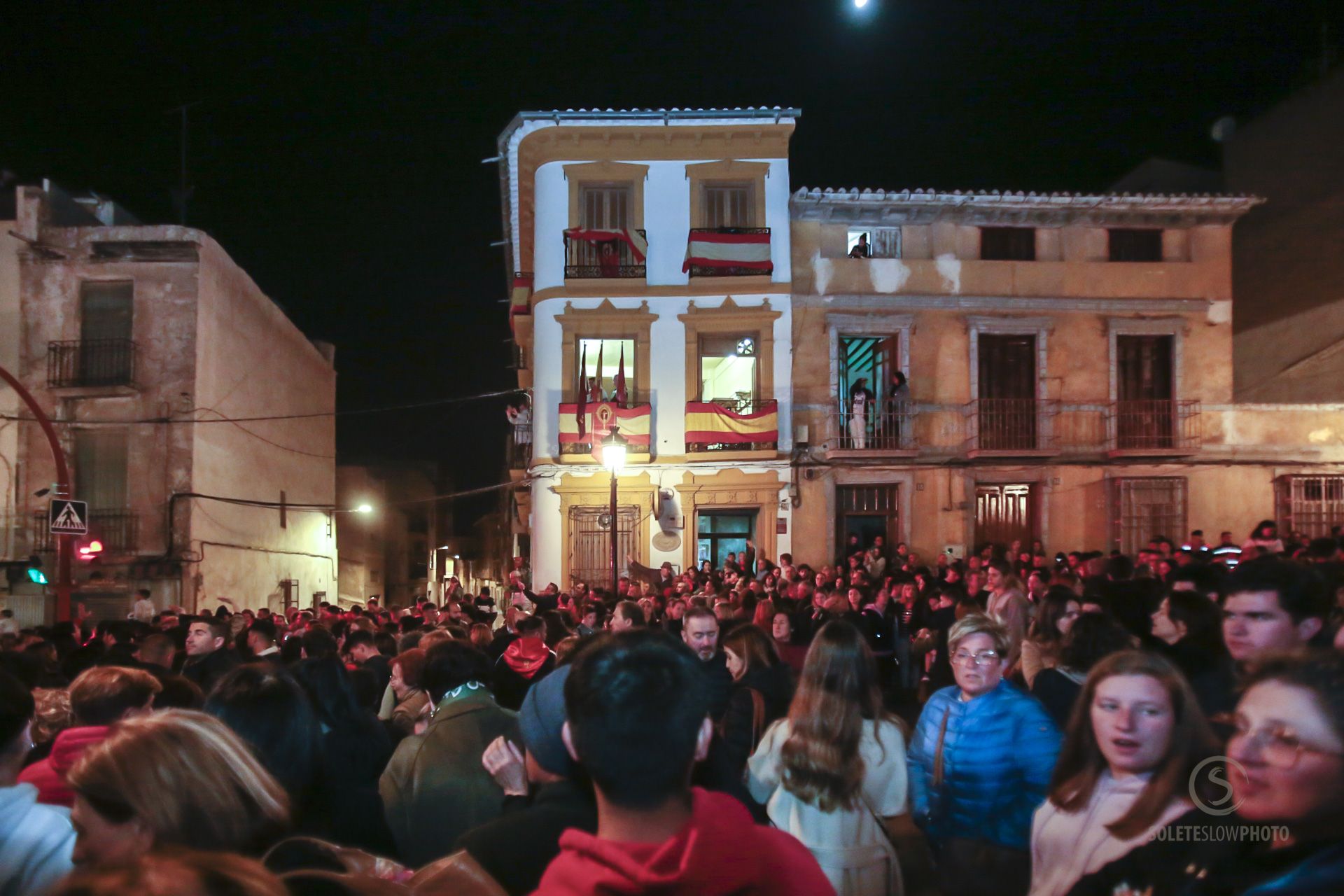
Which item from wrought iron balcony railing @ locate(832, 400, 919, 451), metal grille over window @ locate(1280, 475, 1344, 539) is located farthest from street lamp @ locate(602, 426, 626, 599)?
metal grille over window @ locate(1280, 475, 1344, 539)

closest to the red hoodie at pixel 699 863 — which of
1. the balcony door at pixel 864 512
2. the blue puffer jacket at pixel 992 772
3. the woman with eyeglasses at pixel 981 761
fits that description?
the woman with eyeglasses at pixel 981 761

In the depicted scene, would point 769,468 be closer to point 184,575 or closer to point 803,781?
point 184,575

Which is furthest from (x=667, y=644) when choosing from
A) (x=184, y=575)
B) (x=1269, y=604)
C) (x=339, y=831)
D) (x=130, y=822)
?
(x=184, y=575)

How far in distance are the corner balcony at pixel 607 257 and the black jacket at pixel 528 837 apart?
18.9 m

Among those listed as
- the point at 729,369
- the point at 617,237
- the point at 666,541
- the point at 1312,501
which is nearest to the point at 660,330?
the point at 729,369

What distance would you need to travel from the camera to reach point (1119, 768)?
2.97m

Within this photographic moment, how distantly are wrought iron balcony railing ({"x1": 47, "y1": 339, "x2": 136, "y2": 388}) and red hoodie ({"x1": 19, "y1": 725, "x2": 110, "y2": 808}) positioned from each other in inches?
870

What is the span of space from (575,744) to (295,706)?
1794mm

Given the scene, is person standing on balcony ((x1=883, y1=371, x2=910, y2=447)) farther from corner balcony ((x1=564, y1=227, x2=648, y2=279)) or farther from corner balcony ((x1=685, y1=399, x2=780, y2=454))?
corner balcony ((x1=564, y1=227, x2=648, y2=279))

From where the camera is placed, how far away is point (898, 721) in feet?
12.9

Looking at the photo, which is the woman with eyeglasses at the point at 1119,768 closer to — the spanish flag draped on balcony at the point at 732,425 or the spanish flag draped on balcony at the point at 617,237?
the spanish flag draped on balcony at the point at 732,425

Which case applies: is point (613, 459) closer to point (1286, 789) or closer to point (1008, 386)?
point (1008, 386)

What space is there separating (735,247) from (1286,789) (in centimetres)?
1941

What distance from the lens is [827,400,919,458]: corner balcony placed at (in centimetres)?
2025
